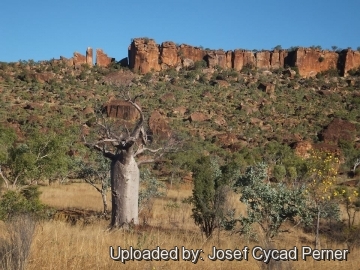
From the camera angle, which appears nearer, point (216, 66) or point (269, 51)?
point (216, 66)

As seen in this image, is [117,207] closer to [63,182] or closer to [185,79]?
[63,182]

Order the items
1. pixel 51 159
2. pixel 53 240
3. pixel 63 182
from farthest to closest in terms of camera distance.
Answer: pixel 63 182
pixel 51 159
pixel 53 240

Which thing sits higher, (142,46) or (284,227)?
(142,46)

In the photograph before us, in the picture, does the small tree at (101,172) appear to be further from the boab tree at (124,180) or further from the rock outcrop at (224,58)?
the rock outcrop at (224,58)

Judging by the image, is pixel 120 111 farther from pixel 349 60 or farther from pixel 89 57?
pixel 349 60

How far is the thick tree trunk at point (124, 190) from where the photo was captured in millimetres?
6539

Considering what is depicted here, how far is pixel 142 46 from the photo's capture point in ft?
175

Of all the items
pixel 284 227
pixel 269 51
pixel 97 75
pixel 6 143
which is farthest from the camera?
pixel 269 51

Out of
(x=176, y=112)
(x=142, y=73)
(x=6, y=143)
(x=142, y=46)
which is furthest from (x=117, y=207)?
(x=142, y=46)

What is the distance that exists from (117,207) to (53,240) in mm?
3213

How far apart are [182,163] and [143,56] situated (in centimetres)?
3284

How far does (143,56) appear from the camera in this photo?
5203 cm

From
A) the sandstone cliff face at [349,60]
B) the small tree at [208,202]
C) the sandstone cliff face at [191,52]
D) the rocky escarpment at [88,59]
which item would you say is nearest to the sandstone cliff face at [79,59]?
the rocky escarpment at [88,59]

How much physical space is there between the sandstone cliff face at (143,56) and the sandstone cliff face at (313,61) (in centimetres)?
1837
